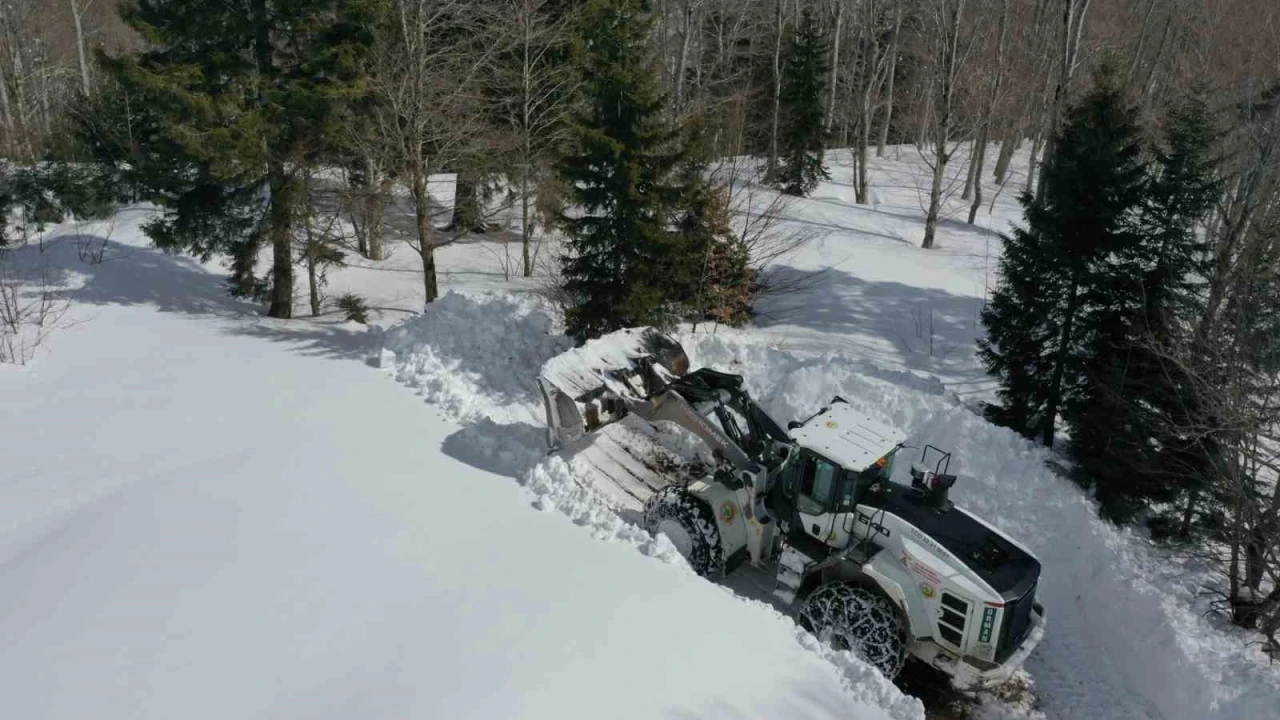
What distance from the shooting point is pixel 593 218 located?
15.5m

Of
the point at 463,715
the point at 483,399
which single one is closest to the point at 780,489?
the point at 463,715

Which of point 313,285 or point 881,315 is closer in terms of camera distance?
point 313,285

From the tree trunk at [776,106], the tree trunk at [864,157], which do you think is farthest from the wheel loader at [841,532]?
the tree trunk at [864,157]

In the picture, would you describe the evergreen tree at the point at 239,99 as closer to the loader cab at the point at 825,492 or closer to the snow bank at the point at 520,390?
the snow bank at the point at 520,390

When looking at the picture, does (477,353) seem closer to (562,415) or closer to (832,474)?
(562,415)

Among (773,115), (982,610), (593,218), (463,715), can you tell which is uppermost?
(773,115)

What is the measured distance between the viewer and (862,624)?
27.1 ft

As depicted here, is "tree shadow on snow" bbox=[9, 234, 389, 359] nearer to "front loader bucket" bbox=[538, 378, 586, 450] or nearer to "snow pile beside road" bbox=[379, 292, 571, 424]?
"snow pile beside road" bbox=[379, 292, 571, 424]

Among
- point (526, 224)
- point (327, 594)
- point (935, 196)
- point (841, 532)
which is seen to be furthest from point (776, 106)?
point (327, 594)

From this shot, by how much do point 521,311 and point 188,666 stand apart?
9.08 m

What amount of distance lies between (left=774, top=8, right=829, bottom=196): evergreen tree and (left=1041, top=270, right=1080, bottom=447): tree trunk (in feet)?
65.5

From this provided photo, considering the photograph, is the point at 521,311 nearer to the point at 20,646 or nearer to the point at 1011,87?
the point at 20,646

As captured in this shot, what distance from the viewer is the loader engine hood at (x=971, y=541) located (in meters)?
8.00

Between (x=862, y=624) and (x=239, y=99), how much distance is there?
14.9m
